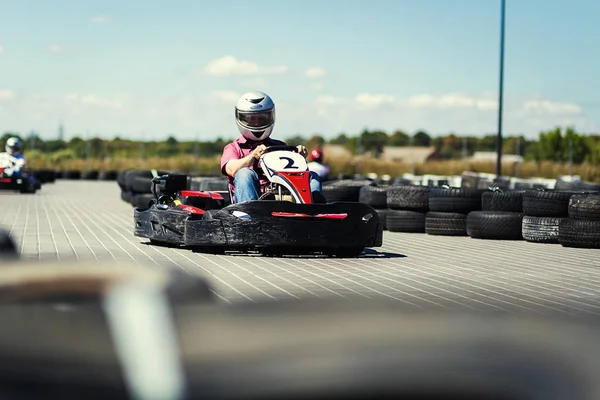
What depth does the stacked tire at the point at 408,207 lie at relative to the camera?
13.3 m

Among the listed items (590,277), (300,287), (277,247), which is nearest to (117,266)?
(300,287)

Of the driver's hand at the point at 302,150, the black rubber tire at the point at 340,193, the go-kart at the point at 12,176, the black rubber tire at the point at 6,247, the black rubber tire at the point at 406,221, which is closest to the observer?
the black rubber tire at the point at 6,247

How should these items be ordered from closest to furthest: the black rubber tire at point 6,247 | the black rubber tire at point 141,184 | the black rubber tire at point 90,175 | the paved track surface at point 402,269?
the black rubber tire at point 6,247
the paved track surface at point 402,269
the black rubber tire at point 141,184
the black rubber tire at point 90,175

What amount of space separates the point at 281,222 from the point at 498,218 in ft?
14.2

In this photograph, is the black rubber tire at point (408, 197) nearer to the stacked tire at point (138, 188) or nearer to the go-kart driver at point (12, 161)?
the stacked tire at point (138, 188)

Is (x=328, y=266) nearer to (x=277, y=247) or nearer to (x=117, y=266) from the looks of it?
(x=277, y=247)

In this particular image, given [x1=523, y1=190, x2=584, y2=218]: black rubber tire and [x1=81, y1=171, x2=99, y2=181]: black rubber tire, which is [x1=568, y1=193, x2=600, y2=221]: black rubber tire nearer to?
[x1=523, y1=190, x2=584, y2=218]: black rubber tire

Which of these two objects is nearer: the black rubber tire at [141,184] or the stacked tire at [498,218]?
the stacked tire at [498,218]

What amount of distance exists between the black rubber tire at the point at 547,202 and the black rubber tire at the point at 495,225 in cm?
27

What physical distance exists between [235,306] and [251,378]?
0.68 feet

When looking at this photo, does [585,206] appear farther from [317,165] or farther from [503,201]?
[317,165]

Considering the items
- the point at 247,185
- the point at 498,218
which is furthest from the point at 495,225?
the point at 247,185

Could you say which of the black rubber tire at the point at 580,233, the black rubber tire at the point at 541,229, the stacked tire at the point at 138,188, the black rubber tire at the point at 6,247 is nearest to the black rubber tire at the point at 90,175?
the stacked tire at the point at 138,188

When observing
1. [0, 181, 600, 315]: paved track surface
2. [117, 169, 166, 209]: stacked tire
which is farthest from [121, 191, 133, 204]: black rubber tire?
[0, 181, 600, 315]: paved track surface
